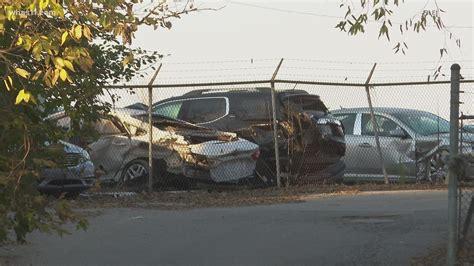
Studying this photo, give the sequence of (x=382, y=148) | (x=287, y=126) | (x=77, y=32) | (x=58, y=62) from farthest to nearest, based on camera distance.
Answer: (x=382, y=148) → (x=287, y=126) → (x=77, y=32) → (x=58, y=62)

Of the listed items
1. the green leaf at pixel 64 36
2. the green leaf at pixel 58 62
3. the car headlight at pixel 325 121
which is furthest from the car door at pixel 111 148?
the green leaf at pixel 58 62

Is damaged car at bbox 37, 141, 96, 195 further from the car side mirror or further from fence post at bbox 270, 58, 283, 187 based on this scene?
the car side mirror

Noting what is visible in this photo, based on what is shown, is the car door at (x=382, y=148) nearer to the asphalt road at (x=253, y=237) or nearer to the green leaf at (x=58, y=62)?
the asphalt road at (x=253, y=237)

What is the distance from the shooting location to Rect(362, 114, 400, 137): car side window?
14523mm

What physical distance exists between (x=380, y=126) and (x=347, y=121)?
866 mm

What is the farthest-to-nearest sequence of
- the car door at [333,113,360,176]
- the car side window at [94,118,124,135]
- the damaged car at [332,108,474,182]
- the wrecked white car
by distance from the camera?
1. the car door at [333,113,360,176]
2. the damaged car at [332,108,474,182]
3. the car side window at [94,118,124,135]
4. the wrecked white car

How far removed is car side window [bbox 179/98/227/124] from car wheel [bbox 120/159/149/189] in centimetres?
150

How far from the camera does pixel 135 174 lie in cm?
1355

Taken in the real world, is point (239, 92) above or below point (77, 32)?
above

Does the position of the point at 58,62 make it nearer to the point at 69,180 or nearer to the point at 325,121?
the point at 69,180

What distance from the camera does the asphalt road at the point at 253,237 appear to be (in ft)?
24.3

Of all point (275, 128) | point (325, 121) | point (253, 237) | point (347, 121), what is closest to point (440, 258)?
point (253, 237)

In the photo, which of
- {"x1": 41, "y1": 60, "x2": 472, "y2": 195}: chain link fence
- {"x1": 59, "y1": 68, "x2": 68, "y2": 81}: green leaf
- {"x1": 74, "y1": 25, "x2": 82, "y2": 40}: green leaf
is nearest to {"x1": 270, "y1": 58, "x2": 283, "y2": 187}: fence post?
{"x1": 41, "y1": 60, "x2": 472, "y2": 195}: chain link fence

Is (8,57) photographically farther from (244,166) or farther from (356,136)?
(356,136)
